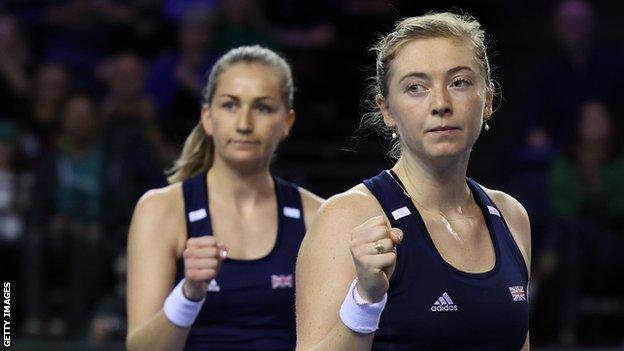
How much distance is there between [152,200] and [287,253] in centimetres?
51

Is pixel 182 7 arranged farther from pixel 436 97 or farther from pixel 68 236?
pixel 436 97

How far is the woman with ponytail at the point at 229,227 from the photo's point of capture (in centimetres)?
413

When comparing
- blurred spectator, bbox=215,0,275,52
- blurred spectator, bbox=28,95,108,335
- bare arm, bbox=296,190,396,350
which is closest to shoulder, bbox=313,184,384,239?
bare arm, bbox=296,190,396,350

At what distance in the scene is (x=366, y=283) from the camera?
2.81 meters

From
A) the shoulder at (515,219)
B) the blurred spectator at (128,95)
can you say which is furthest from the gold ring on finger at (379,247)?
the blurred spectator at (128,95)

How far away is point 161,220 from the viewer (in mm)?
4262

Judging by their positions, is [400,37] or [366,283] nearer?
[366,283]

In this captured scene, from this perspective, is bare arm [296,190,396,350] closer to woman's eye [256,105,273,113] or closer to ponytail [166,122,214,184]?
woman's eye [256,105,273,113]

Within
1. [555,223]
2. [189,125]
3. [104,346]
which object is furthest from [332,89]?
[104,346]

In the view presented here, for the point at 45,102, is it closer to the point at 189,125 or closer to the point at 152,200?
Answer: the point at 189,125

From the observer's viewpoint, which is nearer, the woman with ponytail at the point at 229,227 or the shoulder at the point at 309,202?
the woman with ponytail at the point at 229,227

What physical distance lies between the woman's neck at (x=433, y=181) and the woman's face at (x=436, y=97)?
0.05 m

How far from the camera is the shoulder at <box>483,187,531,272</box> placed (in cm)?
353

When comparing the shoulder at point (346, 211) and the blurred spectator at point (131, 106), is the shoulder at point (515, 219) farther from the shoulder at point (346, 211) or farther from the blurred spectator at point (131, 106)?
the blurred spectator at point (131, 106)
